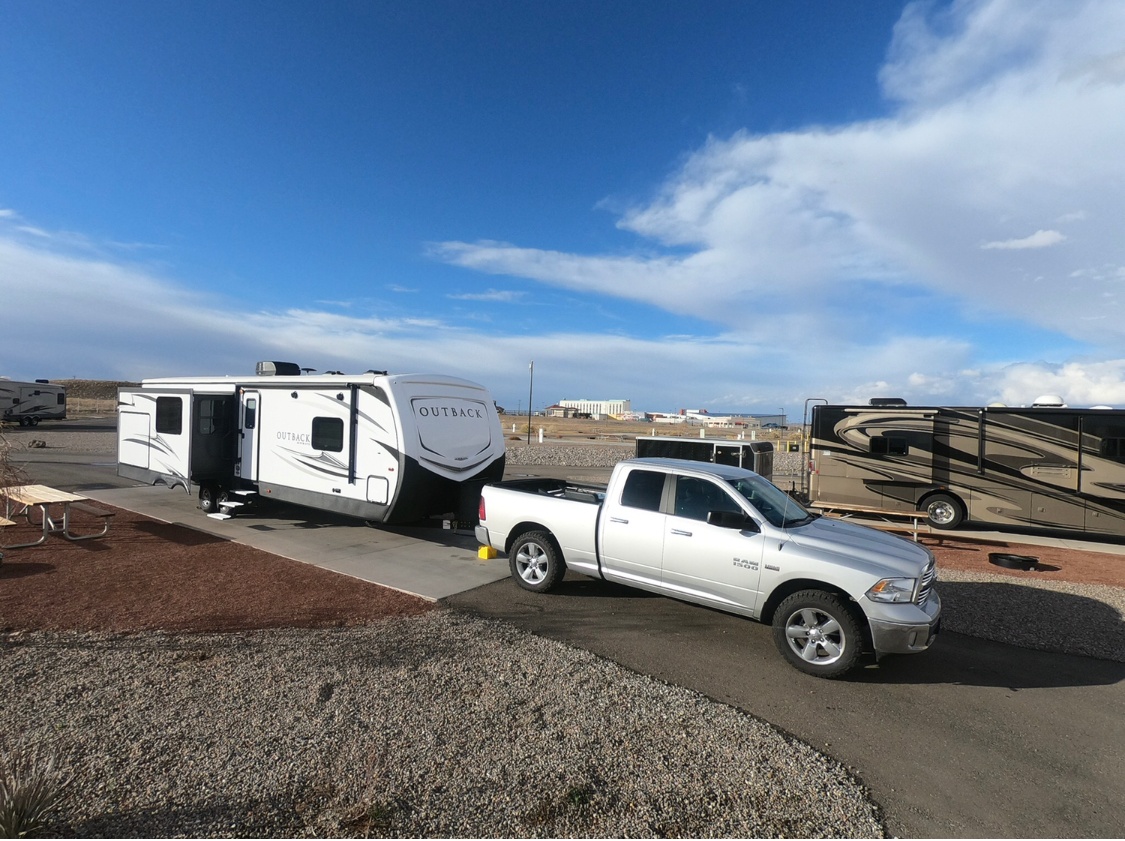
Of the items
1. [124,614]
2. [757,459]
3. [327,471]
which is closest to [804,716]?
[124,614]

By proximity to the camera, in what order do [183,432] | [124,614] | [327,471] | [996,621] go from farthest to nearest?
[183,432] < [327,471] < [996,621] < [124,614]

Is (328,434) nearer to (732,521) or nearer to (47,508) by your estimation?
(47,508)

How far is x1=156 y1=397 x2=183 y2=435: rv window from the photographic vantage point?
11.4 meters

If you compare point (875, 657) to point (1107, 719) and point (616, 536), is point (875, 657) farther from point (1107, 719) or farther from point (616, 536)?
point (616, 536)

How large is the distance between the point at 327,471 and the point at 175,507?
4909 millimetres

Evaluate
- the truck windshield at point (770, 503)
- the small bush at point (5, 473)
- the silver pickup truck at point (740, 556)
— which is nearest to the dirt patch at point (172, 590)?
the small bush at point (5, 473)

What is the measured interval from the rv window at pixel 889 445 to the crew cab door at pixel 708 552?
8.57 meters

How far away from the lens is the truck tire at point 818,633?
488 cm

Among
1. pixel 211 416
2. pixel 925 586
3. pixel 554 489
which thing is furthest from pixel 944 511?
pixel 211 416

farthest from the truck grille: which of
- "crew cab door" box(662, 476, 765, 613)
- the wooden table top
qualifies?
the wooden table top

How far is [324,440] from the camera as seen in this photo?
9.76 meters

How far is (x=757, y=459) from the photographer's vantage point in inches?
509

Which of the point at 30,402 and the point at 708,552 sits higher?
the point at 30,402

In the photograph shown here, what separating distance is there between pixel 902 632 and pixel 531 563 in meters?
4.00
